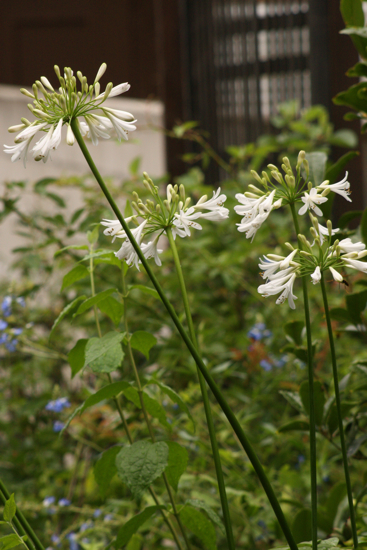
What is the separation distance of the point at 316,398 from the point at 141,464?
0.79 feet

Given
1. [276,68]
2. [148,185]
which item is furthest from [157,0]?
[148,185]

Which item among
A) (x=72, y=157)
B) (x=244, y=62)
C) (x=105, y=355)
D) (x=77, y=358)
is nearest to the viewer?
(x=105, y=355)

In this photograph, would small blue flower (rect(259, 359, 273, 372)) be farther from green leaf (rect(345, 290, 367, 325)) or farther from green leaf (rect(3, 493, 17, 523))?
green leaf (rect(3, 493, 17, 523))

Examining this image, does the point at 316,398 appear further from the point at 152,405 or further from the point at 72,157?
the point at 72,157

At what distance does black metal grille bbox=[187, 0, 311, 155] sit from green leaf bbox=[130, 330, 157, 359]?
6.17ft

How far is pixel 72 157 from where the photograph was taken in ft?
9.36

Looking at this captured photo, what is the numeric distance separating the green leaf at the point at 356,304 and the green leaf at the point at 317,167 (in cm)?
15

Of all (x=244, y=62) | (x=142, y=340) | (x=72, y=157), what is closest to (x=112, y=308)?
(x=142, y=340)

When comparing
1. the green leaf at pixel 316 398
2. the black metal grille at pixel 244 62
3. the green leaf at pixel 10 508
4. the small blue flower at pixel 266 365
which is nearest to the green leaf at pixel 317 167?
the green leaf at pixel 316 398

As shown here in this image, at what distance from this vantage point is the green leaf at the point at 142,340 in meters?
0.58

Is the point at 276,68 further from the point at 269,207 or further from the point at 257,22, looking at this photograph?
the point at 269,207

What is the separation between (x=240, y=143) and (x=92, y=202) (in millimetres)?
1029

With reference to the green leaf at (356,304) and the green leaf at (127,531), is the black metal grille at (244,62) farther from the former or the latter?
the green leaf at (127,531)

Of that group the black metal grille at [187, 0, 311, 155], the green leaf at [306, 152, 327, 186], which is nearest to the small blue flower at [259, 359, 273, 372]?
the green leaf at [306, 152, 327, 186]
